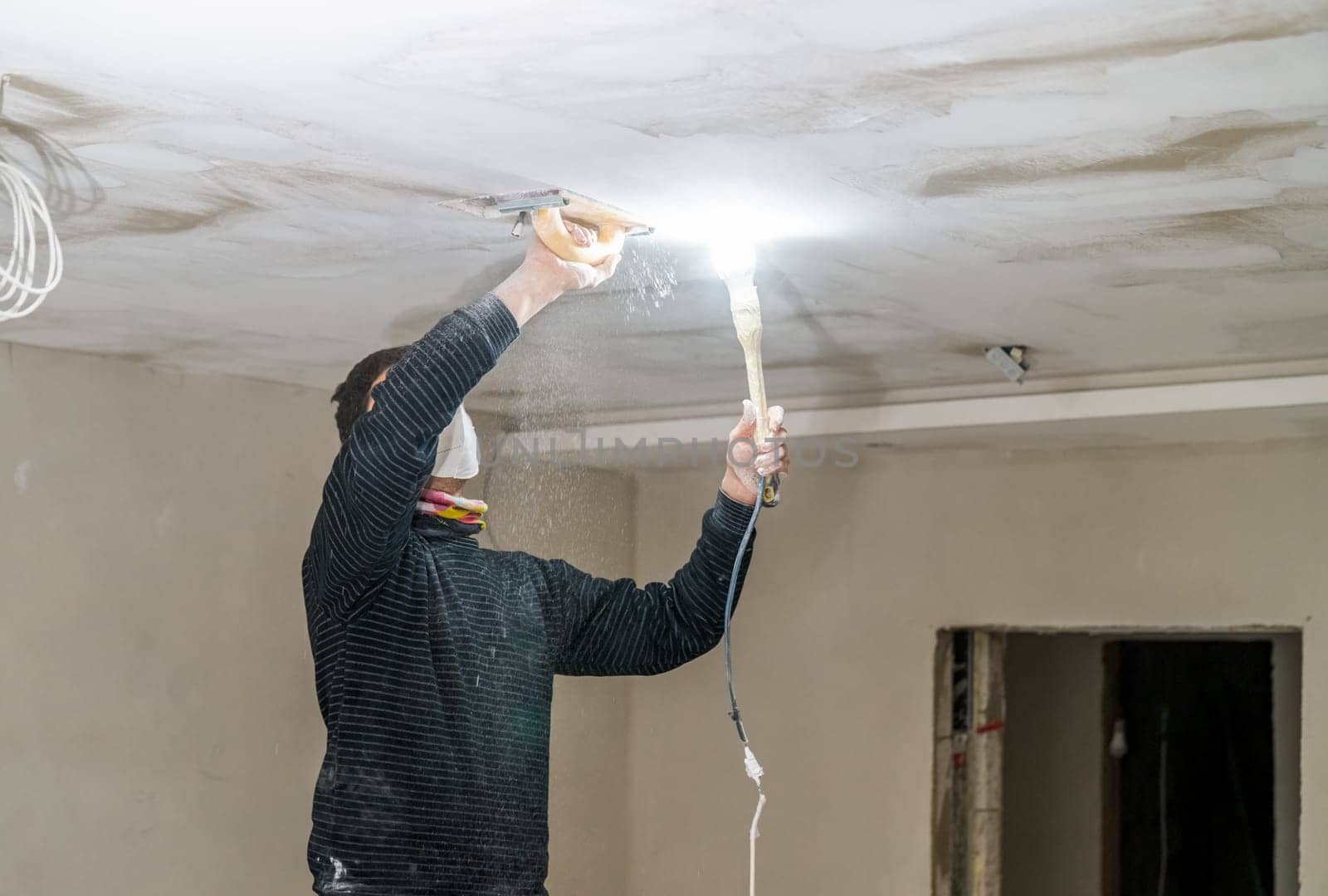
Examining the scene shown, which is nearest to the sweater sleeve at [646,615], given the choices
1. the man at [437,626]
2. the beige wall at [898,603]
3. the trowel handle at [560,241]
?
the man at [437,626]

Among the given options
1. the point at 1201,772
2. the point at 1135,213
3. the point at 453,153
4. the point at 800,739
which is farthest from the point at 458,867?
the point at 1201,772

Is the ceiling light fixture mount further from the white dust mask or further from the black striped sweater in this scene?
the white dust mask

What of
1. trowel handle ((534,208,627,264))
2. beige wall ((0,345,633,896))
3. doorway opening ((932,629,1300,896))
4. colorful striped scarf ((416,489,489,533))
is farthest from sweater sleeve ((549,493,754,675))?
doorway opening ((932,629,1300,896))

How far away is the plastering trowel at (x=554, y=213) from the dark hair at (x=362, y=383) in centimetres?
34

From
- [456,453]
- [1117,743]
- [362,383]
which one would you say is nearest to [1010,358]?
[456,453]

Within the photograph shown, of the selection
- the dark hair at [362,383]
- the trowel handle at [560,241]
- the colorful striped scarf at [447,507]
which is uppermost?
the trowel handle at [560,241]

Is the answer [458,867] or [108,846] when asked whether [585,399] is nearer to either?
[108,846]

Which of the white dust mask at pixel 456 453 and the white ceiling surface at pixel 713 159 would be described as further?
the white dust mask at pixel 456 453

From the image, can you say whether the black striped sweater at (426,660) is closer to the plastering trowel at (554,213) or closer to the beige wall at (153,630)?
the plastering trowel at (554,213)

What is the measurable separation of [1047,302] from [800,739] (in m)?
2.37

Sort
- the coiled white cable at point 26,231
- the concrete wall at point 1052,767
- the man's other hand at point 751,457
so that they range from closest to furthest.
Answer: the coiled white cable at point 26,231 < the man's other hand at point 751,457 < the concrete wall at point 1052,767

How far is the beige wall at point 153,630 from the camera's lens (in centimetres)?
319

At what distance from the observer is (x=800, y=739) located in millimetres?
4664

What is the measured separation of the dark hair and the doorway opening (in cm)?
270
